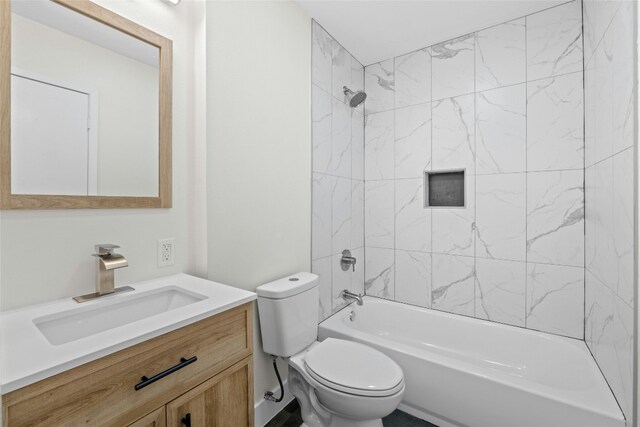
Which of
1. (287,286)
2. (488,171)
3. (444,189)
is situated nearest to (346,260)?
(287,286)

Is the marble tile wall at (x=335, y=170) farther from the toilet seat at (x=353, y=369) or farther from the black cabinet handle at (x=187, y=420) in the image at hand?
the black cabinet handle at (x=187, y=420)

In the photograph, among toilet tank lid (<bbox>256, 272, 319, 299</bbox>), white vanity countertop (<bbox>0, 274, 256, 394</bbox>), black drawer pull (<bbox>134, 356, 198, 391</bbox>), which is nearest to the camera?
white vanity countertop (<bbox>0, 274, 256, 394</bbox>)

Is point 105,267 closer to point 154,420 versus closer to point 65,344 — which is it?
point 65,344

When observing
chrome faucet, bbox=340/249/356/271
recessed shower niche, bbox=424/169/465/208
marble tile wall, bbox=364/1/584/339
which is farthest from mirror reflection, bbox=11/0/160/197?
recessed shower niche, bbox=424/169/465/208

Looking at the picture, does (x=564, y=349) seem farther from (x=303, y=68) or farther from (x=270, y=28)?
(x=270, y=28)

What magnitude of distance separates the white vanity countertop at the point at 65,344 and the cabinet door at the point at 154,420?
225 mm

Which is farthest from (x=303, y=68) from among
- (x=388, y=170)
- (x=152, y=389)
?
(x=152, y=389)

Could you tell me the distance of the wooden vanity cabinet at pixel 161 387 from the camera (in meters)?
0.63

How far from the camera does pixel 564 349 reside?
1767 mm

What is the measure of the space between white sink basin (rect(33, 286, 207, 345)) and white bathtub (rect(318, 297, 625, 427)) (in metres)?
1.11

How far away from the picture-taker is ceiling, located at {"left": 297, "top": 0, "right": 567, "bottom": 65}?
6.12 ft

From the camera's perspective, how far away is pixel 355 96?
86.9 inches

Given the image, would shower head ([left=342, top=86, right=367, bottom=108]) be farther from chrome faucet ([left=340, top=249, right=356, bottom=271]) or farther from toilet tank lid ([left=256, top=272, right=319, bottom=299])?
toilet tank lid ([left=256, top=272, right=319, bottom=299])

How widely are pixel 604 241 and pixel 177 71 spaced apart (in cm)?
217
